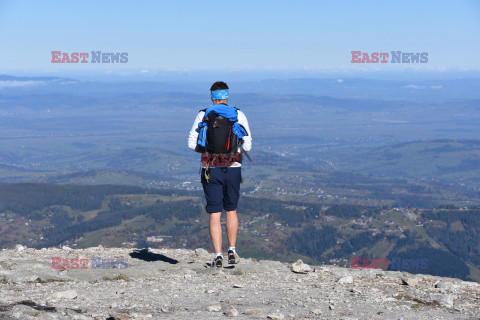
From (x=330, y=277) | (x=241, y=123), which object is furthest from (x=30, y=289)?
(x=330, y=277)

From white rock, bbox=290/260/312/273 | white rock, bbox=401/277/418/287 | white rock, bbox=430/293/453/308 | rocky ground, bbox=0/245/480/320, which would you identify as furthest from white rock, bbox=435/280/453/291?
white rock, bbox=290/260/312/273

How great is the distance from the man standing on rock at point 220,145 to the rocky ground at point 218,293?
2.34 m

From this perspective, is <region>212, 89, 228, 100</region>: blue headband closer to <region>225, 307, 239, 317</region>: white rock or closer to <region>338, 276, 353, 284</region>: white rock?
<region>338, 276, 353, 284</region>: white rock

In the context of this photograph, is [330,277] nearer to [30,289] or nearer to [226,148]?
[226,148]

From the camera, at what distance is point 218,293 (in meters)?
11.7

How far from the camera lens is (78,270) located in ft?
45.9

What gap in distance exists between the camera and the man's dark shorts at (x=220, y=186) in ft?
46.2

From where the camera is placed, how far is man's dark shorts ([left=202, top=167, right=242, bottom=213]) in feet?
46.2

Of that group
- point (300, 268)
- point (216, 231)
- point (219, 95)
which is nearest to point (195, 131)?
point (219, 95)

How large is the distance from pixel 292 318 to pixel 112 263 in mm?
7984

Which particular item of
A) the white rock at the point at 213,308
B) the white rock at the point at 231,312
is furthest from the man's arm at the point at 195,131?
the white rock at the point at 231,312

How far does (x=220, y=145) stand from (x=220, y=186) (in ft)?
4.06

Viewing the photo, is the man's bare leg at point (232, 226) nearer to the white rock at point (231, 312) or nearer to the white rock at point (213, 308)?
the white rock at point (213, 308)
